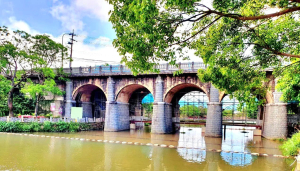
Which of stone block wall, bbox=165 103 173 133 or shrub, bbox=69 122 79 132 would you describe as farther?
stone block wall, bbox=165 103 173 133

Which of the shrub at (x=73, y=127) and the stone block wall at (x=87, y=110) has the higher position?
the stone block wall at (x=87, y=110)

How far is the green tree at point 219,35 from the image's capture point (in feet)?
17.4

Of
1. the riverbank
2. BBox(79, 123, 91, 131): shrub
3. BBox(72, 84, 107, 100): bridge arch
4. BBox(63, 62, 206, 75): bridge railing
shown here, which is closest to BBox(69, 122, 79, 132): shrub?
the riverbank

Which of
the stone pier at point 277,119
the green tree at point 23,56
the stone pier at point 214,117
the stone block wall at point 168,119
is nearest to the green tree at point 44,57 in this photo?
the green tree at point 23,56

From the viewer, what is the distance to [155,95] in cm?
2022

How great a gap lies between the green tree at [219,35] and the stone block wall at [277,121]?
9294 millimetres

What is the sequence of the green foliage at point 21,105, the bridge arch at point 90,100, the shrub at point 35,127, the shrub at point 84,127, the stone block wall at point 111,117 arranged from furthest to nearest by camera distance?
1. the bridge arch at point 90,100
2. the green foliage at point 21,105
3. the stone block wall at point 111,117
4. the shrub at point 84,127
5. the shrub at point 35,127

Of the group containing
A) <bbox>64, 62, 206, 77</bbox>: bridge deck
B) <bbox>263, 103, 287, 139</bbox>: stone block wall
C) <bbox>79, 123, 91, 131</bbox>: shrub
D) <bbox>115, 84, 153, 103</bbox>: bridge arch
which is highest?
<bbox>64, 62, 206, 77</bbox>: bridge deck

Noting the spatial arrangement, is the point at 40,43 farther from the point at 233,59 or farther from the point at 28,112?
the point at 233,59

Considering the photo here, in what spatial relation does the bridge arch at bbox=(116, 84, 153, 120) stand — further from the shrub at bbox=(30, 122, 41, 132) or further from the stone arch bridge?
the shrub at bbox=(30, 122, 41, 132)

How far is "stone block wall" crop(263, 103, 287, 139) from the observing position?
1605 cm

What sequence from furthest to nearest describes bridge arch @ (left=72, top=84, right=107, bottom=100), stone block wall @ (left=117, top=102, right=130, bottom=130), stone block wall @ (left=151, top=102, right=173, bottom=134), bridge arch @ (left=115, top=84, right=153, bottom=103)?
1. bridge arch @ (left=72, top=84, right=107, bottom=100)
2. stone block wall @ (left=117, top=102, right=130, bottom=130)
3. bridge arch @ (left=115, top=84, right=153, bottom=103)
4. stone block wall @ (left=151, top=102, right=173, bottom=134)

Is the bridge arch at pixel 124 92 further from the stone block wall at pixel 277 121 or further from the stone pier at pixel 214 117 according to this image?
the stone block wall at pixel 277 121

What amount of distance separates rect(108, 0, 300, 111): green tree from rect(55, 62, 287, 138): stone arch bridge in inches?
371
